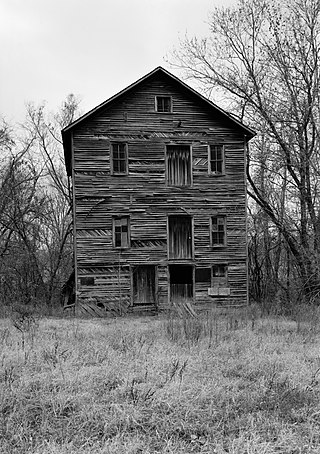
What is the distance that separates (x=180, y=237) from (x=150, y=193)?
2528mm

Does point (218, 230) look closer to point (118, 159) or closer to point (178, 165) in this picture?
point (178, 165)

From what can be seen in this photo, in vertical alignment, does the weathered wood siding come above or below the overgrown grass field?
above

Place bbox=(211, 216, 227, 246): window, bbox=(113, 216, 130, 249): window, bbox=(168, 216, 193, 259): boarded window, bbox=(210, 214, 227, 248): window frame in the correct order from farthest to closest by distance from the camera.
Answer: bbox=(211, 216, 227, 246): window
bbox=(210, 214, 227, 248): window frame
bbox=(168, 216, 193, 259): boarded window
bbox=(113, 216, 130, 249): window

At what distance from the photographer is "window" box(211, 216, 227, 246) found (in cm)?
2354

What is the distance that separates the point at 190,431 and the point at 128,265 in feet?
55.5

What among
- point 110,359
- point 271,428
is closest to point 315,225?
point 110,359

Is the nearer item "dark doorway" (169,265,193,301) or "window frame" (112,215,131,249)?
"window frame" (112,215,131,249)

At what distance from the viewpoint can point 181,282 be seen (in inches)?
940

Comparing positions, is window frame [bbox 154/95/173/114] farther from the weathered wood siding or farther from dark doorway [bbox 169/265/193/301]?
dark doorway [bbox 169/265/193/301]

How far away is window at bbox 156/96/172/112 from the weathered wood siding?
232 mm

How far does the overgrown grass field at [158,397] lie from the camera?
5543 mm

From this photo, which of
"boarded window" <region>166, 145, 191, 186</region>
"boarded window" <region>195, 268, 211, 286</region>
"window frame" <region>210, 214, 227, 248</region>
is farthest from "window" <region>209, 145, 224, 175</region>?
"boarded window" <region>195, 268, 211, 286</region>

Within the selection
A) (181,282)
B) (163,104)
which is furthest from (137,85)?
(181,282)

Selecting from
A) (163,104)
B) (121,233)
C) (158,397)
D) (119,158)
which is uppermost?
(163,104)
